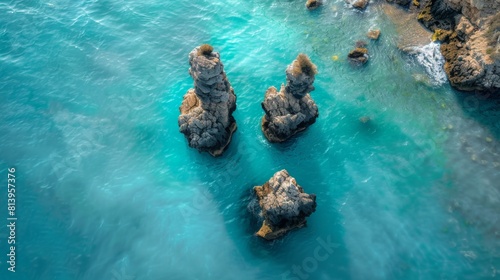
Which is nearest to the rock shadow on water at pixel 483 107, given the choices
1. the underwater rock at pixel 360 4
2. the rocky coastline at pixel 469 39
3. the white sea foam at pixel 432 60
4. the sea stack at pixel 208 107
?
the rocky coastline at pixel 469 39

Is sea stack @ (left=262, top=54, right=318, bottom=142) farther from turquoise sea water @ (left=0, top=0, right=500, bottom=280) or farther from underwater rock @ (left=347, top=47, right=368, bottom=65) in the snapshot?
underwater rock @ (left=347, top=47, right=368, bottom=65)

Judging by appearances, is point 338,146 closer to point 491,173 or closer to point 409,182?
point 409,182

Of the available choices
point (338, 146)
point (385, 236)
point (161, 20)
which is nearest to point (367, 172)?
point (338, 146)

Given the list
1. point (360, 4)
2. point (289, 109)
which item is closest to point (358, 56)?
point (360, 4)

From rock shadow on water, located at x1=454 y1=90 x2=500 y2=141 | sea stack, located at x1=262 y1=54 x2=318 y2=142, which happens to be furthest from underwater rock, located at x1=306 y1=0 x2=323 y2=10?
rock shadow on water, located at x1=454 y1=90 x2=500 y2=141

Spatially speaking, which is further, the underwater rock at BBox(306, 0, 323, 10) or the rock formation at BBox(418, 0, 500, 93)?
the underwater rock at BBox(306, 0, 323, 10)

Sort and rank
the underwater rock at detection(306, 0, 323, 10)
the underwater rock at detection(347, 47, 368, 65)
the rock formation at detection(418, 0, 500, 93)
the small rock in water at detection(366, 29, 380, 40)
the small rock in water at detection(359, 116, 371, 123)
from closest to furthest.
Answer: the rock formation at detection(418, 0, 500, 93), the small rock in water at detection(359, 116, 371, 123), the underwater rock at detection(347, 47, 368, 65), the small rock in water at detection(366, 29, 380, 40), the underwater rock at detection(306, 0, 323, 10)
